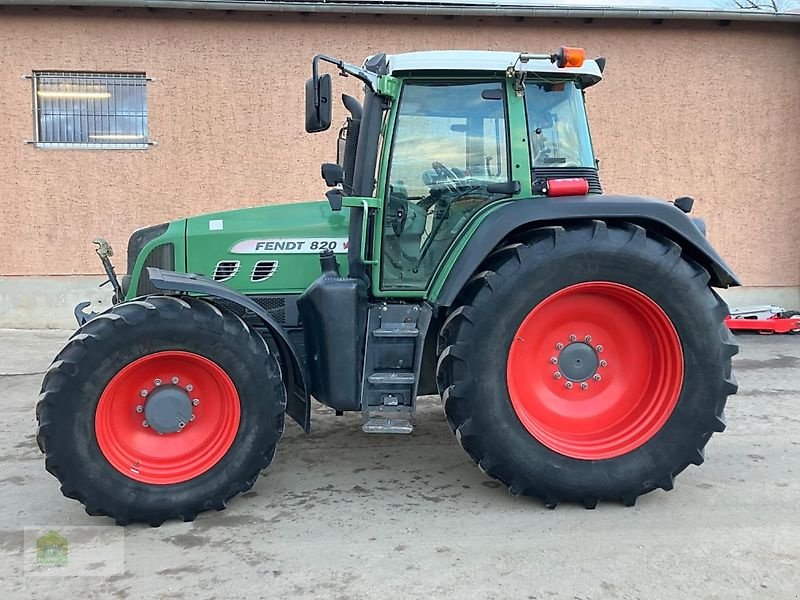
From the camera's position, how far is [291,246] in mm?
3695

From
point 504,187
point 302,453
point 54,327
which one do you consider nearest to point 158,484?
point 302,453

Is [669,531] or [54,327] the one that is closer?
[669,531]

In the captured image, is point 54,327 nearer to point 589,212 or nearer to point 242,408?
point 242,408

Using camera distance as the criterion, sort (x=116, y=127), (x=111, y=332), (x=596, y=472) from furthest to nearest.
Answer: (x=116, y=127)
(x=596, y=472)
(x=111, y=332)

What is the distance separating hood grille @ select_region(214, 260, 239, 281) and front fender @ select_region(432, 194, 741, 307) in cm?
121

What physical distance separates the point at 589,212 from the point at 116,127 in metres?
7.67

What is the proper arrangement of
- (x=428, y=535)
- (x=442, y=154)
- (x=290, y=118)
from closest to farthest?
Answer: 1. (x=428, y=535)
2. (x=442, y=154)
3. (x=290, y=118)

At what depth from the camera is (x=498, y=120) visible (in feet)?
11.3

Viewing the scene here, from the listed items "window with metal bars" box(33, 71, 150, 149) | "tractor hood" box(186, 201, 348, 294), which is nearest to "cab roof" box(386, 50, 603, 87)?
"tractor hood" box(186, 201, 348, 294)

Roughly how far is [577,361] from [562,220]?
2.48 feet

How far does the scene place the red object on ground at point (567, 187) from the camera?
333 cm

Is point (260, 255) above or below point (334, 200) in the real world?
below

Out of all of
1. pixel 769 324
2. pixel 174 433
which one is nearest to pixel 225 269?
pixel 174 433

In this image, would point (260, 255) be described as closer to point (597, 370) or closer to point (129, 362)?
point (129, 362)
